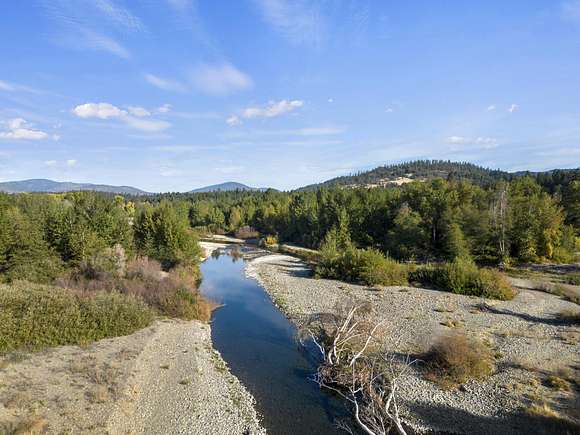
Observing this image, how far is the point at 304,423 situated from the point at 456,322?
13660mm

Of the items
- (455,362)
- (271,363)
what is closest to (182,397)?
(271,363)

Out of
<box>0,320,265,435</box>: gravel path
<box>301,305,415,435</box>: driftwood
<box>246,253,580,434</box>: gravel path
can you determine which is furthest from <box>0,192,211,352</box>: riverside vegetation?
<box>301,305,415,435</box>: driftwood

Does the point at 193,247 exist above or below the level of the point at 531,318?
above

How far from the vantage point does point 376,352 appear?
17609 millimetres

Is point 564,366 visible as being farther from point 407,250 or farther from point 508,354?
point 407,250

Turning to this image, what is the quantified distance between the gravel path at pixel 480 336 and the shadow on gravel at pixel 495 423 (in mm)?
32

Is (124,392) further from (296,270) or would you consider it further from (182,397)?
(296,270)

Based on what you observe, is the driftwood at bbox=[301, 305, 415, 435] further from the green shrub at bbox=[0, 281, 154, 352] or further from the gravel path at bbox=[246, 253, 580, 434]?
the green shrub at bbox=[0, 281, 154, 352]

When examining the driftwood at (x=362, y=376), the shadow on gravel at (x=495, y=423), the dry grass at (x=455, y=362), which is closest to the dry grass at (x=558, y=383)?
the dry grass at (x=455, y=362)

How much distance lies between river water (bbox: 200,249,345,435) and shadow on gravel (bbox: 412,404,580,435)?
349 cm

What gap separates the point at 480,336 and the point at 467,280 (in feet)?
37.1

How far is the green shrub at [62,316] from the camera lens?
18250 mm

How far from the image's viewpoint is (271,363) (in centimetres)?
1759

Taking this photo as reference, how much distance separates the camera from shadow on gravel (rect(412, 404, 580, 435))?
37.2ft
